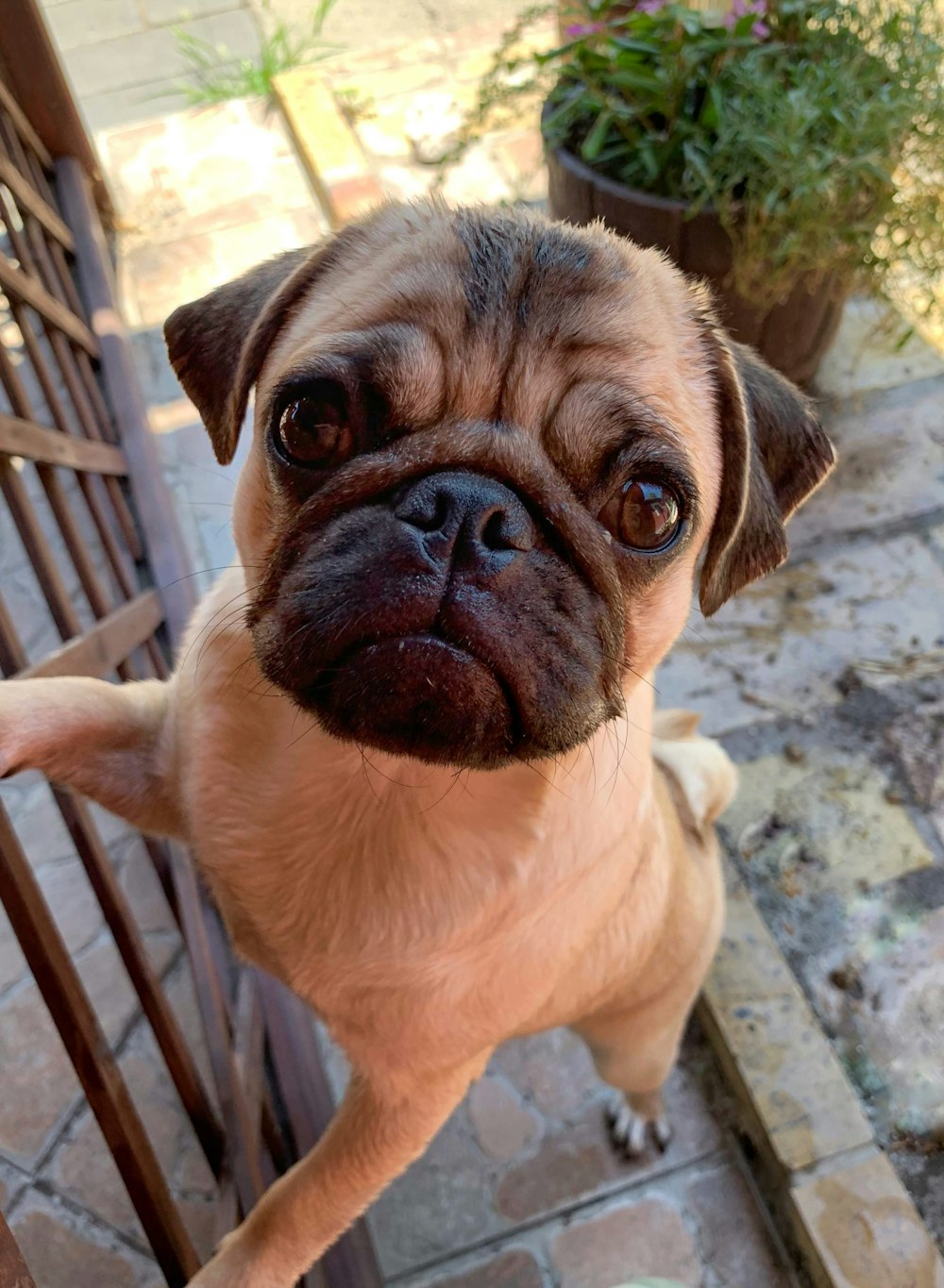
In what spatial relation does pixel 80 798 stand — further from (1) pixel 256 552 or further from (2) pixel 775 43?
(2) pixel 775 43

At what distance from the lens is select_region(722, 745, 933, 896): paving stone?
3.21 metres

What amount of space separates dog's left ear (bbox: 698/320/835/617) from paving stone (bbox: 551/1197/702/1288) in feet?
6.21

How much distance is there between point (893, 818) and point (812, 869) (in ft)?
1.11

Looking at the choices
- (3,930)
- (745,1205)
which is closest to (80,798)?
(3,930)

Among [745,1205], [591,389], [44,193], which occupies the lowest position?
[745,1205]

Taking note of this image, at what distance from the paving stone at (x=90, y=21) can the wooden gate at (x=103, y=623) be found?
7.39ft

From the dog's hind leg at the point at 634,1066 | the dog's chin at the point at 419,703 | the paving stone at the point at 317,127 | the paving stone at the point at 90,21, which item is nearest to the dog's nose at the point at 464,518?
the dog's chin at the point at 419,703

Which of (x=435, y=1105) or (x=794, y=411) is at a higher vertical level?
(x=794, y=411)

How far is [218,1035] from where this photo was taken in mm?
2404

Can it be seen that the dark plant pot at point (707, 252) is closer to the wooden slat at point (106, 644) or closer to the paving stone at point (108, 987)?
the wooden slat at point (106, 644)

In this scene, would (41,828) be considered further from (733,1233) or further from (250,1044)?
(733,1233)

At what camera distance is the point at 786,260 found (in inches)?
135

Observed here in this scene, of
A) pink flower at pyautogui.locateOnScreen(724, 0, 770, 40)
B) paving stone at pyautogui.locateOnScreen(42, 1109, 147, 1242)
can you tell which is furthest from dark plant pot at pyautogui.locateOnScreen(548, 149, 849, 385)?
paving stone at pyautogui.locateOnScreen(42, 1109, 147, 1242)

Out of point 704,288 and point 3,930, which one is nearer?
point 704,288
